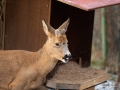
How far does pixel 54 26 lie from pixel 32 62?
32.0 inches

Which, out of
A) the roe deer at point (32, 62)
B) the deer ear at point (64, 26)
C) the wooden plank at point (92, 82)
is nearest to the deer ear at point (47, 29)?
the roe deer at point (32, 62)

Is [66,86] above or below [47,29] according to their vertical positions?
below

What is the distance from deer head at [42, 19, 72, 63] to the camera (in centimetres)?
777

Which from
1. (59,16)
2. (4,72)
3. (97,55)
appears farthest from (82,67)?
(97,55)

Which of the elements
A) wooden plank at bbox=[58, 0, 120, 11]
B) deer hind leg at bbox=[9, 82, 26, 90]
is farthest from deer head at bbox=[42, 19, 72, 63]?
deer hind leg at bbox=[9, 82, 26, 90]

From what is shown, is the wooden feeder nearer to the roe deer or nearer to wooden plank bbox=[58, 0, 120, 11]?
Answer: wooden plank bbox=[58, 0, 120, 11]

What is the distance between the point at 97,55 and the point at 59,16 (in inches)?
289

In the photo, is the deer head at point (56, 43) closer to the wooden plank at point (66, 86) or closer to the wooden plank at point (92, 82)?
the wooden plank at point (66, 86)

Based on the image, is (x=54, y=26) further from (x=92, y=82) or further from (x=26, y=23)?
(x=92, y=82)

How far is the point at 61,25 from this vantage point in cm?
807

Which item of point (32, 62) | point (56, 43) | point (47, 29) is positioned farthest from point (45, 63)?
point (47, 29)

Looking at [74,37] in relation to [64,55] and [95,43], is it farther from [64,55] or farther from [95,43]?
[95,43]

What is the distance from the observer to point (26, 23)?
28.6 feet

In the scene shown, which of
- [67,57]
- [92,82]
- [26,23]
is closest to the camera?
[67,57]
